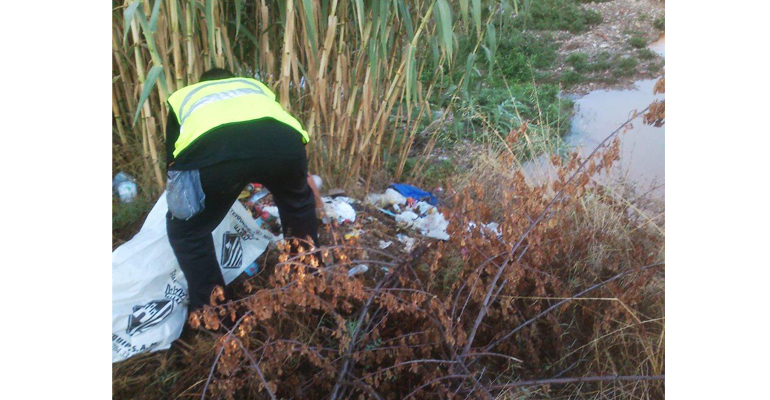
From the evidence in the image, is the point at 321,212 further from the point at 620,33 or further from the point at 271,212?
the point at 620,33

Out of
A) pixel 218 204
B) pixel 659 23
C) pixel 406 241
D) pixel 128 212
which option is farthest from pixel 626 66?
pixel 128 212

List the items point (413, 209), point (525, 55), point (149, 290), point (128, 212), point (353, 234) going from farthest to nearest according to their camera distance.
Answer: point (525, 55) < point (413, 209) < point (353, 234) < point (128, 212) < point (149, 290)

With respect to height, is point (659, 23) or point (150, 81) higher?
point (659, 23)

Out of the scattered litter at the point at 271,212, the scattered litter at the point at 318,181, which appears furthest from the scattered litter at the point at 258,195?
the scattered litter at the point at 318,181

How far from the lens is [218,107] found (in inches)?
66.9

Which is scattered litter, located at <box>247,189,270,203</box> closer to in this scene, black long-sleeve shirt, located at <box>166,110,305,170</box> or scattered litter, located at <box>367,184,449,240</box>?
scattered litter, located at <box>367,184,449,240</box>

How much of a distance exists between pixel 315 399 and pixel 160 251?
0.74m

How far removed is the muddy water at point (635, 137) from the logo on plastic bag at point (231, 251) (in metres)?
1.36

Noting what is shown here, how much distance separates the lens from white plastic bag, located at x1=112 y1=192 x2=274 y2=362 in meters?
1.83

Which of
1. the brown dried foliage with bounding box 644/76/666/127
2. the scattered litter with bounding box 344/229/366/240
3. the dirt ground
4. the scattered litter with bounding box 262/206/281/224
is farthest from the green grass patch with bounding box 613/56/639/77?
the scattered litter with bounding box 262/206/281/224

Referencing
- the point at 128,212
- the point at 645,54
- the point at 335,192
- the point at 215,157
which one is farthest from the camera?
the point at 335,192

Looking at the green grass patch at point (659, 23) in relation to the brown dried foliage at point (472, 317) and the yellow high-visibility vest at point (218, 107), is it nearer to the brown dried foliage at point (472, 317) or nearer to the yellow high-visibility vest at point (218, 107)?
the brown dried foliage at point (472, 317)

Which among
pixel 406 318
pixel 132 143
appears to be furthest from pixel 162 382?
pixel 132 143

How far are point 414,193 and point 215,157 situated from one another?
1.38 meters
